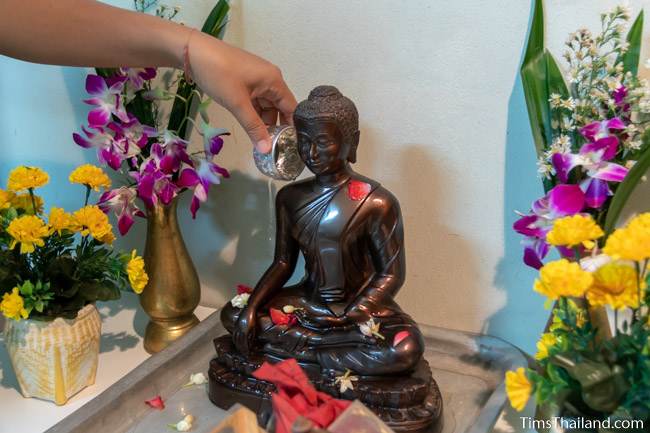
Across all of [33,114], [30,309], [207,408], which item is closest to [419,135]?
[207,408]

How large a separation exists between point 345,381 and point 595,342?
1.14 feet

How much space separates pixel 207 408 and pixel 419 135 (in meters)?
0.56

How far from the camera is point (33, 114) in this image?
1.41 metres

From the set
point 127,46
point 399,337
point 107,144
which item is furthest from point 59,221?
point 399,337

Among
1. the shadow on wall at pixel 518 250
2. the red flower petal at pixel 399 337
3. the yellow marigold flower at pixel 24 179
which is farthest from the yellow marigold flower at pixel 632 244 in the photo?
the yellow marigold flower at pixel 24 179

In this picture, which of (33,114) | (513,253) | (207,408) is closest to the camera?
(207,408)

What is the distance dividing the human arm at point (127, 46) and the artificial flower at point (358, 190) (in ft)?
0.45

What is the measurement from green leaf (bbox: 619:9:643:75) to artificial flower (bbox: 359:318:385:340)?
50 centimetres

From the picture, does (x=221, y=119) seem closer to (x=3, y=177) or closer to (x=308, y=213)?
(x=308, y=213)

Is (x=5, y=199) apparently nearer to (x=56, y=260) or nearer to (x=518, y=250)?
(x=56, y=260)

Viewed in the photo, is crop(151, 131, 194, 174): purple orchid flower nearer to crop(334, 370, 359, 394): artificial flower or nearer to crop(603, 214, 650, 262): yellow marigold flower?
crop(334, 370, 359, 394): artificial flower

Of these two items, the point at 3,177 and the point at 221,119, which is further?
the point at 3,177

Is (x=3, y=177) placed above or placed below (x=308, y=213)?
below

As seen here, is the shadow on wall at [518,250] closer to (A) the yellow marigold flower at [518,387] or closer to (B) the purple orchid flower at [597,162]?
(B) the purple orchid flower at [597,162]
